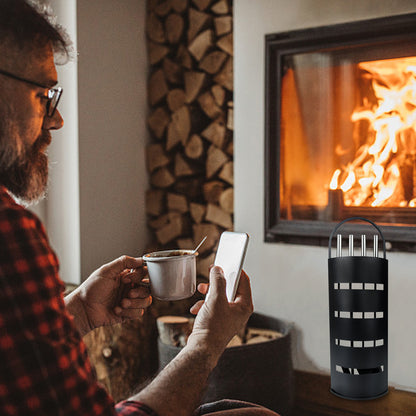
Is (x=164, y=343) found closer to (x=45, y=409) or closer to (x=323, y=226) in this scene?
(x=323, y=226)

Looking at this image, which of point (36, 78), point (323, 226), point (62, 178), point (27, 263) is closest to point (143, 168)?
point (62, 178)

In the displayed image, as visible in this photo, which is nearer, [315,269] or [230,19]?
[315,269]

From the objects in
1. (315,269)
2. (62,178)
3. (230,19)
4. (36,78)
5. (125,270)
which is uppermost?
(230,19)

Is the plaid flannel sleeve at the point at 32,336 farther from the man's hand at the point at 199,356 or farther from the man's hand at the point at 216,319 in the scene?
the man's hand at the point at 216,319

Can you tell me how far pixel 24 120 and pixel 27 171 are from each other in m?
0.10

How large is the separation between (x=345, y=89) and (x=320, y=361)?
1.03m

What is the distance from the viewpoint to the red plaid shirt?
635mm

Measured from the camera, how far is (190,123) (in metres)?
2.31

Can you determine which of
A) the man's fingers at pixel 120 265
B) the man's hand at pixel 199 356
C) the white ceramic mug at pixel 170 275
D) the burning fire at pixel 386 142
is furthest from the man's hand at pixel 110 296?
the burning fire at pixel 386 142

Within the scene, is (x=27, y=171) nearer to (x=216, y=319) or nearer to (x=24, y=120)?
(x=24, y=120)

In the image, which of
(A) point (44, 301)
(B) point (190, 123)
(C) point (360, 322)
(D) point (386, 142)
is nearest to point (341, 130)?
(D) point (386, 142)

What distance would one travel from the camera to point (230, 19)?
2.18 meters

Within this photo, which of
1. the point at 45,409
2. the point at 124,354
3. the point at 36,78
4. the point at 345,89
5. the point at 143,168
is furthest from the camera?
the point at 143,168

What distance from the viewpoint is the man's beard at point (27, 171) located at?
82 cm
